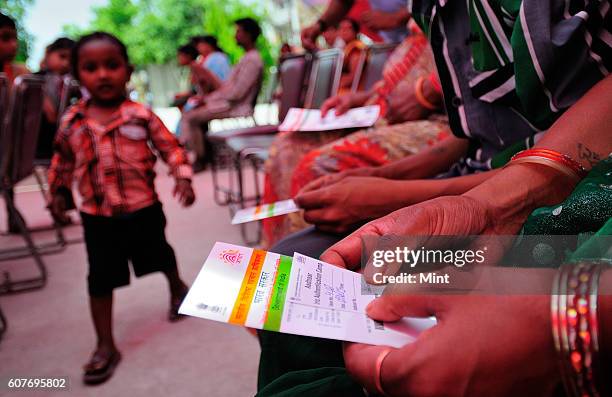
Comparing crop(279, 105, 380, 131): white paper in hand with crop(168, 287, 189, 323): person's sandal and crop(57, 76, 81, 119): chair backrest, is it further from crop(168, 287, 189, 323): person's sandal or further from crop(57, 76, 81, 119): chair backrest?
crop(57, 76, 81, 119): chair backrest

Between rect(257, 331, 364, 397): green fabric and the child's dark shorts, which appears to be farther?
the child's dark shorts

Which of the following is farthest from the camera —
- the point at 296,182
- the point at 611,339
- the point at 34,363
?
the point at 34,363

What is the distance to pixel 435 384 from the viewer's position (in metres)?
0.36

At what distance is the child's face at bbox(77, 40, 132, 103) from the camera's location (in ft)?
5.13

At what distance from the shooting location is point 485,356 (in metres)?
0.36

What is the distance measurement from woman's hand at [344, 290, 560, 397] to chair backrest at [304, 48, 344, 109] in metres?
2.08

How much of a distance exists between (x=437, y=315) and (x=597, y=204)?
25 cm

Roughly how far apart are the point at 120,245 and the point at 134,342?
0.35 meters

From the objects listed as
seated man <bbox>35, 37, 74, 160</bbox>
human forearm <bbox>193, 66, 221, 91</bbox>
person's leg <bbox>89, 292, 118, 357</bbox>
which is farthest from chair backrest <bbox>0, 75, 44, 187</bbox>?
human forearm <bbox>193, 66, 221, 91</bbox>

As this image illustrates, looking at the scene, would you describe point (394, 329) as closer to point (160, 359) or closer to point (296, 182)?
point (296, 182)

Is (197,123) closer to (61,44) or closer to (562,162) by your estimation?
(61,44)

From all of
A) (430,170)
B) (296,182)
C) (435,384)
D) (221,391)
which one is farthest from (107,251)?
(435,384)

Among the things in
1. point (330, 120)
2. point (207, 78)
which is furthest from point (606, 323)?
point (207, 78)

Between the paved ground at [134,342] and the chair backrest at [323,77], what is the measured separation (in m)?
1.02
